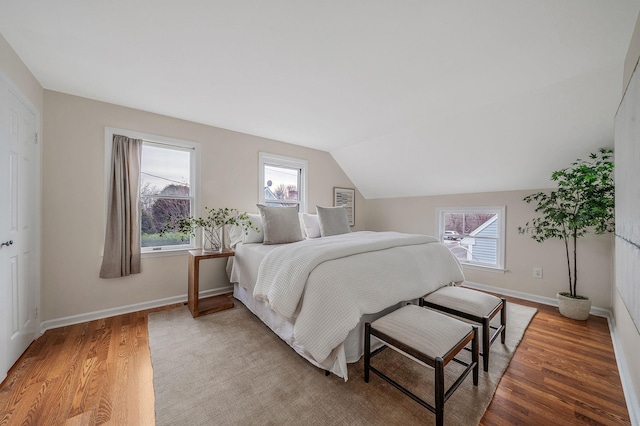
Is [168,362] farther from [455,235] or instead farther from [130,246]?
[455,235]

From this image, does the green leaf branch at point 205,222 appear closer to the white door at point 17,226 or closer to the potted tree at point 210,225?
the potted tree at point 210,225

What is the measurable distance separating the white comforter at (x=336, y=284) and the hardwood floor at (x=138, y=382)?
83cm

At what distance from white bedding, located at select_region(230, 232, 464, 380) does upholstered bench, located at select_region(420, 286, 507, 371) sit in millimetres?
137

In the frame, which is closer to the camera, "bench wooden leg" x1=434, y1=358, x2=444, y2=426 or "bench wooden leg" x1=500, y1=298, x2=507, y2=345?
"bench wooden leg" x1=434, y1=358, x2=444, y2=426

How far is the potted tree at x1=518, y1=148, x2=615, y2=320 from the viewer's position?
7.71ft

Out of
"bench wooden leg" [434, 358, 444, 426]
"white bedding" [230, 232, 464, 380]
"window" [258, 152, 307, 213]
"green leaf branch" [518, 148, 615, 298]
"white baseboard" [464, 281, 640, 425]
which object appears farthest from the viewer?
"window" [258, 152, 307, 213]

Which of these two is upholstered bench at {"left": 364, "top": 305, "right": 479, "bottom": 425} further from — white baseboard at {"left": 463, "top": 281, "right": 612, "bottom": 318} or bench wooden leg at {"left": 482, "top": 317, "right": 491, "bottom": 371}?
white baseboard at {"left": 463, "top": 281, "right": 612, "bottom": 318}

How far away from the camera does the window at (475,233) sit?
3.51 m

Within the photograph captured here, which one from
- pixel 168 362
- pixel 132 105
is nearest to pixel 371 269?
pixel 168 362

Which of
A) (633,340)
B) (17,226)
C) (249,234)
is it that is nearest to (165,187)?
(249,234)

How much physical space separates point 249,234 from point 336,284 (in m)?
1.67

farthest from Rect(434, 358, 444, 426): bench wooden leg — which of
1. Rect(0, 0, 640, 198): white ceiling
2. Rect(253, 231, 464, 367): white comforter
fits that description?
Rect(0, 0, 640, 198): white ceiling

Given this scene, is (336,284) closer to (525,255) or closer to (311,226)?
(311,226)

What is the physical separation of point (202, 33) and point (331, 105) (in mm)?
1381
